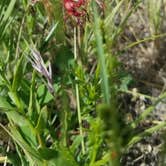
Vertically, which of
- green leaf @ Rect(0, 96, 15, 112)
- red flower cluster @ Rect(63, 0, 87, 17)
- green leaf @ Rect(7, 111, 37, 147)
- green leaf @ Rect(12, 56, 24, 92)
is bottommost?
green leaf @ Rect(7, 111, 37, 147)

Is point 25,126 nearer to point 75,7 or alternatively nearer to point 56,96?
point 56,96

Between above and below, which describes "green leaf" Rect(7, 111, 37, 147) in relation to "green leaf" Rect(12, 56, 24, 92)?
below

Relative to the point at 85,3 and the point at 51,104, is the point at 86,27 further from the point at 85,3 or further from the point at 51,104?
the point at 51,104

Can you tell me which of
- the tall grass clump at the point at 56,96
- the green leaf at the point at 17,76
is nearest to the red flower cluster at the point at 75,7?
the tall grass clump at the point at 56,96

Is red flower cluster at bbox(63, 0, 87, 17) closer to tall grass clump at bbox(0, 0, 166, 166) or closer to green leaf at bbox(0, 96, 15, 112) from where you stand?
tall grass clump at bbox(0, 0, 166, 166)

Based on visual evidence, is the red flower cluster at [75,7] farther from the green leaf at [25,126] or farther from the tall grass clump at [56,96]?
the green leaf at [25,126]

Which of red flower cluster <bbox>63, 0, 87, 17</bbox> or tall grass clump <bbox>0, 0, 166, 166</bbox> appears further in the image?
red flower cluster <bbox>63, 0, 87, 17</bbox>

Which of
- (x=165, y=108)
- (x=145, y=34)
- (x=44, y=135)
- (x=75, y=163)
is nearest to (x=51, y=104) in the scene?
(x=44, y=135)

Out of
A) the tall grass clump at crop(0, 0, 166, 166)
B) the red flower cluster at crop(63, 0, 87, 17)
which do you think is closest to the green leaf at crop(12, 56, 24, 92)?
the tall grass clump at crop(0, 0, 166, 166)
